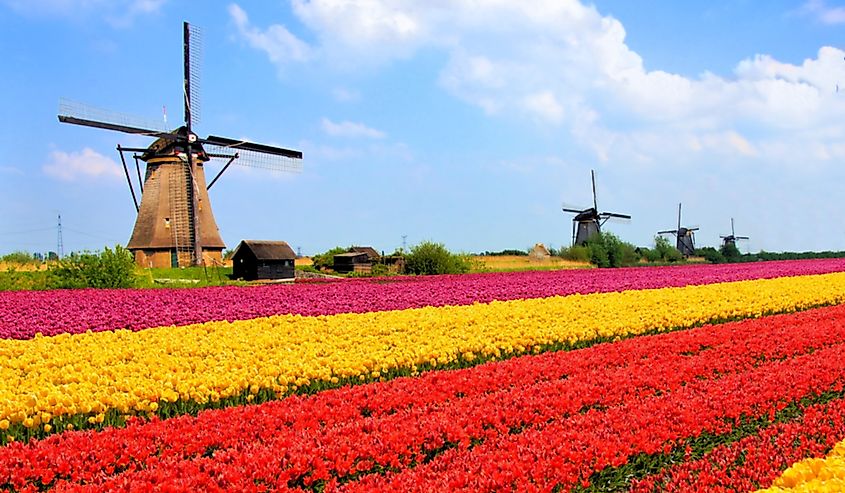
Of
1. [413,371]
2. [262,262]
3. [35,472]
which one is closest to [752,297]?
[413,371]

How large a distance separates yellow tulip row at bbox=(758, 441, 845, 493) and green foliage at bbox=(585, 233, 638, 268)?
47316 millimetres

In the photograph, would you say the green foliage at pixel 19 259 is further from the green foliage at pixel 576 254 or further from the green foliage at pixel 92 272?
the green foliage at pixel 576 254

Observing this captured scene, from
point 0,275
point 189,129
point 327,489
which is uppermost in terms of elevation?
point 189,129

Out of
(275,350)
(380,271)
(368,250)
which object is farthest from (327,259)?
(275,350)

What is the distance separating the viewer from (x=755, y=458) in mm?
4941

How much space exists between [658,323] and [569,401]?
23.6 ft

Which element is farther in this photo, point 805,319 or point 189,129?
point 189,129

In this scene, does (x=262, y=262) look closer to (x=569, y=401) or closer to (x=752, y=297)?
(x=752, y=297)

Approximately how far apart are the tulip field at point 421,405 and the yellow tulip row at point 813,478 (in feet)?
0.05

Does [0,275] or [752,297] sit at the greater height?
[0,275]

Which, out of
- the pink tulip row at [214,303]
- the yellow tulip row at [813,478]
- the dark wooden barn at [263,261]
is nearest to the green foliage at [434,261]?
the dark wooden barn at [263,261]

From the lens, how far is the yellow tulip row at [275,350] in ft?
22.5

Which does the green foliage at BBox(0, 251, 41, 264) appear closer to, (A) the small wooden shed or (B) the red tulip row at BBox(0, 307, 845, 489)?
(A) the small wooden shed

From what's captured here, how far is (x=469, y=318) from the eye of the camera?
12.3m
